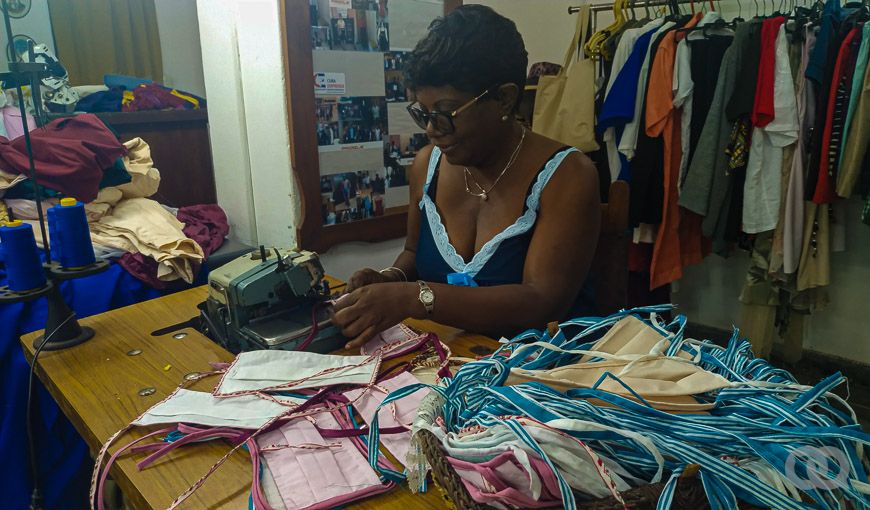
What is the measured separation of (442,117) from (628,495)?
3.17 ft

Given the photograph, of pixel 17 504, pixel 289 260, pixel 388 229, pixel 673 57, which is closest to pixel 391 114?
pixel 388 229

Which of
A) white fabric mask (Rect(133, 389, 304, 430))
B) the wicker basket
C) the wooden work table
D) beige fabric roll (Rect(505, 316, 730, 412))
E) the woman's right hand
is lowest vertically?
the wooden work table

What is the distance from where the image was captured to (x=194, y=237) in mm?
2328

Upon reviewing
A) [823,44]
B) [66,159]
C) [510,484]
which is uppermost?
[823,44]

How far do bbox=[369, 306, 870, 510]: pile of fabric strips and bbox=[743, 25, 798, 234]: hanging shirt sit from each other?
1.92 m

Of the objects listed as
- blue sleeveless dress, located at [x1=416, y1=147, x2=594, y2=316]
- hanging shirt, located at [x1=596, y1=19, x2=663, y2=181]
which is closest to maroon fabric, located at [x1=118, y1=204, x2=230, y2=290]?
blue sleeveless dress, located at [x1=416, y1=147, x2=594, y2=316]

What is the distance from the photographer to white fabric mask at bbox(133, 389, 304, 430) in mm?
898

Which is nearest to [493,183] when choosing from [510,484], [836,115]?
[510,484]

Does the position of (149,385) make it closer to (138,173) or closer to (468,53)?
(468,53)

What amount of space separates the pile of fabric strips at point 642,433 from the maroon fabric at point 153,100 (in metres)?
2.75

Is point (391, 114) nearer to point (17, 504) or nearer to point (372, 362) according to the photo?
point (372, 362)

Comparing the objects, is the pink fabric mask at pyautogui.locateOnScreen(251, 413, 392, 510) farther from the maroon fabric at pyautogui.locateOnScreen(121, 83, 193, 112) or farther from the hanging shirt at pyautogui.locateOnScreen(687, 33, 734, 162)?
the maroon fabric at pyautogui.locateOnScreen(121, 83, 193, 112)

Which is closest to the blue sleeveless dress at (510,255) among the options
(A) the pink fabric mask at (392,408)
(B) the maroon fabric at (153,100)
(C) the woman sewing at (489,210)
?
(C) the woman sewing at (489,210)

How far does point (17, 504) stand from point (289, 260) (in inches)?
38.2
